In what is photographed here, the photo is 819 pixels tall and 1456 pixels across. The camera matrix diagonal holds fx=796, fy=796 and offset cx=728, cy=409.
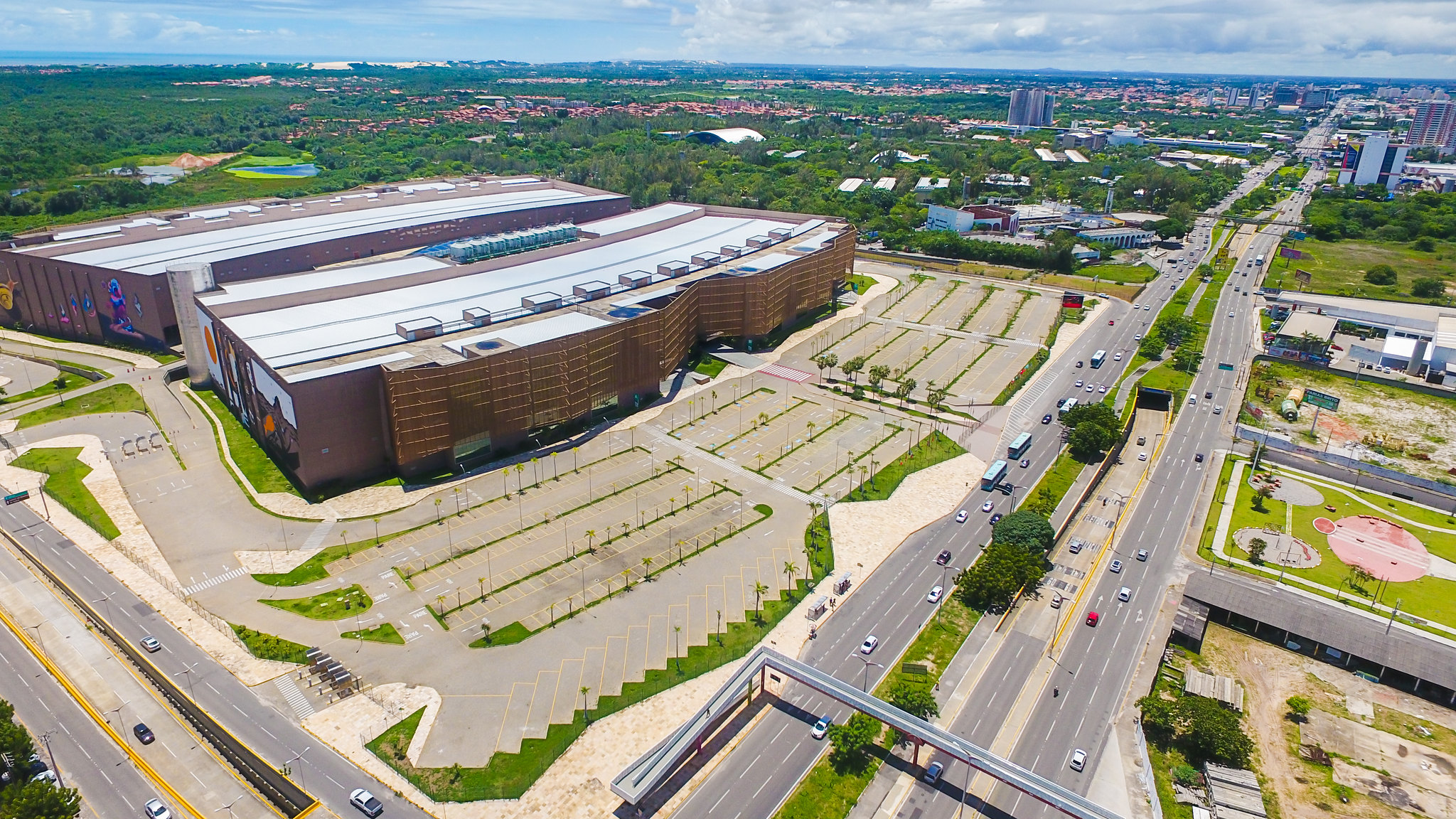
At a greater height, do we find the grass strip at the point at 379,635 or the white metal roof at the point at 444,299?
the white metal roof at the point at 444,299

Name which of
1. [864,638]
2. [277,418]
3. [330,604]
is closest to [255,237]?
[277,418]

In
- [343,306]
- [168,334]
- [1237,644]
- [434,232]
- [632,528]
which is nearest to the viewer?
[1237,644]

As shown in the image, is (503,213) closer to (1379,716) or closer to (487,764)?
(487,764)

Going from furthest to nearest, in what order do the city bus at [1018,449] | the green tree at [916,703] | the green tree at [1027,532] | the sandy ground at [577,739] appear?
the city bus at [1018,449] < the green tree at [1027,532] < the green tree at [916,703] < the sandy ground at [577,739]

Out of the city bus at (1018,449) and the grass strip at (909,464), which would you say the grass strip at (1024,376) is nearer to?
the city bus at (1018,449)

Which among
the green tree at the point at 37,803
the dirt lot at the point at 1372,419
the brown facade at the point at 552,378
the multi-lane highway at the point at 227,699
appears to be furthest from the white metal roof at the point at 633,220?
the green tree at the point at 37,803

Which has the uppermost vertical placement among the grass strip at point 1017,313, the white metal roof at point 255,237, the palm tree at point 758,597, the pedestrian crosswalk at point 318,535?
the white metal roof at point 255,237

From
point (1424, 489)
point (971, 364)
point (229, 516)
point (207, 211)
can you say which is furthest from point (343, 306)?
point (1424, 489)
